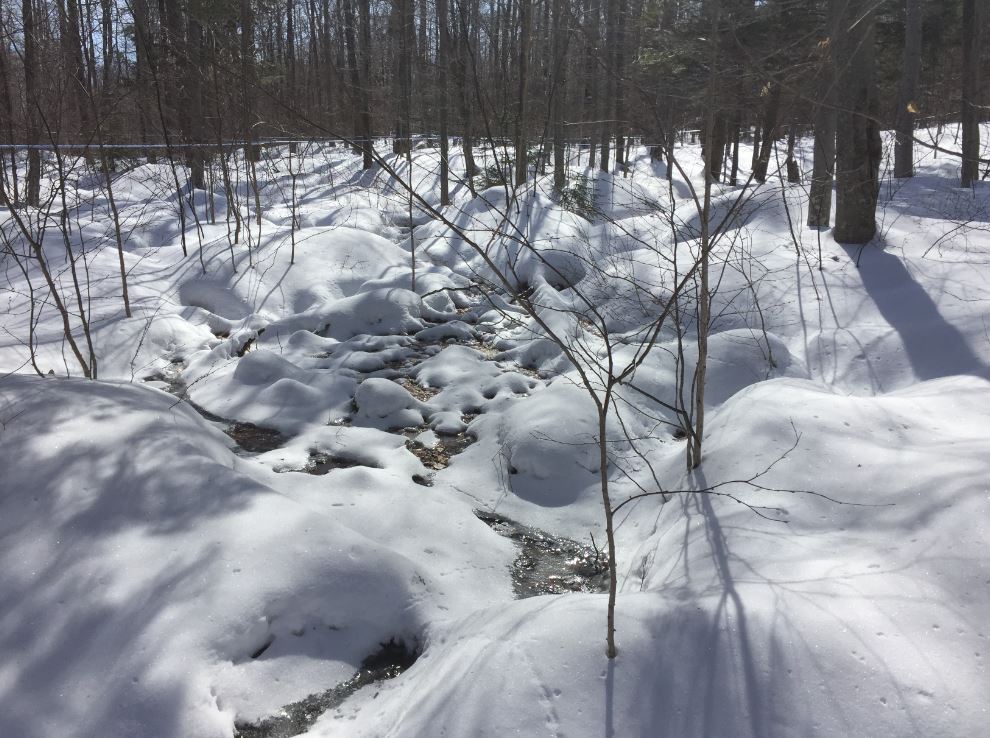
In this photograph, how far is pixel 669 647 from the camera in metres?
1.76

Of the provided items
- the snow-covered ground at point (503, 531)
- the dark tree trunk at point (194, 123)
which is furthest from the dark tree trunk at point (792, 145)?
the dark tree trunk at point (194, 123)

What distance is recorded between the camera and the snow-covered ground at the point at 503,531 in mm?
1669

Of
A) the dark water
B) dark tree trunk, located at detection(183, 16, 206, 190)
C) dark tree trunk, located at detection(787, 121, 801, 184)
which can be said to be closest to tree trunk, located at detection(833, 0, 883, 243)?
dark tree trunk, located at detection(787, 121, 801, 184)

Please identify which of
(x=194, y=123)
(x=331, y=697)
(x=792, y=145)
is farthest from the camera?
(x=194, y=123)

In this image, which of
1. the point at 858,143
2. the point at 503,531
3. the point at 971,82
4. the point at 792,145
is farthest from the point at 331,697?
the point at 971,82

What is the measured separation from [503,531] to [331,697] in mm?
1329

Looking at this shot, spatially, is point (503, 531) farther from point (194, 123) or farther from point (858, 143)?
point (194, 123)

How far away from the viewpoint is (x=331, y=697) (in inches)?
83.7

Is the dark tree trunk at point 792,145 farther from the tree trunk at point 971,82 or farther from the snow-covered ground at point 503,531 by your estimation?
the tree trunk at point 971,82

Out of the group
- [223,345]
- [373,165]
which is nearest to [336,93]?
[373,165]

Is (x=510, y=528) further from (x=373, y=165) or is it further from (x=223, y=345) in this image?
(x=373, y=165)

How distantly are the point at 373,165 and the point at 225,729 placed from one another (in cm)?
1315

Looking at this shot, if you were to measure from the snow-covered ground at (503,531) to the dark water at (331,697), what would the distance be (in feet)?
0.11

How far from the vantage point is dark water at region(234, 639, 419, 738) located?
1.99 m
